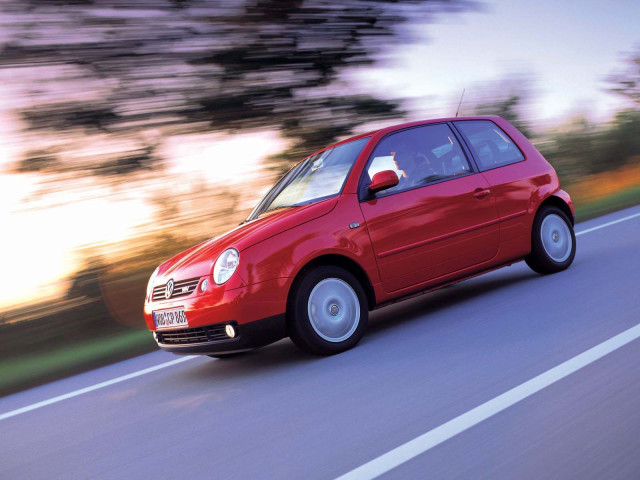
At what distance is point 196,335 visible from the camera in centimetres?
529

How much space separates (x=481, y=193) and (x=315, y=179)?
4.84ft

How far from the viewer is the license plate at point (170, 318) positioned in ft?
17.4

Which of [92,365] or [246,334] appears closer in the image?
[246,334]

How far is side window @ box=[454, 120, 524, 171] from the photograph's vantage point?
6.69m

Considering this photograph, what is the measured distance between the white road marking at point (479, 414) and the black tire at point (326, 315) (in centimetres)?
172

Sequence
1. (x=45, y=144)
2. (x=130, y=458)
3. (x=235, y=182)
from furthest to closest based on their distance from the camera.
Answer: (x=235, y=182), (x=45, y=144), (x=130, y=458)

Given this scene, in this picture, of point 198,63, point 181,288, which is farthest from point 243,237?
point 198,63

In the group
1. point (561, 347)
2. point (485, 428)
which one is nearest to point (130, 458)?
point (485, 428)

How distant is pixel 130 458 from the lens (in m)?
3.79

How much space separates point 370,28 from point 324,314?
768cm

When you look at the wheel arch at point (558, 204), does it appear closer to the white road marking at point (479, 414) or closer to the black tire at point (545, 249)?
the black tire at point (545, 249)

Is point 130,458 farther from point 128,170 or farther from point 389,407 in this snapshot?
point 128,170

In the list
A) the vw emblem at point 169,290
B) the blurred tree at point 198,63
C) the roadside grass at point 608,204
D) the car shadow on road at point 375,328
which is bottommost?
the roadside grass at point 608,204

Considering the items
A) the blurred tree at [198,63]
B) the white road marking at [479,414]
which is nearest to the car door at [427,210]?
the white road marking at [479,414]
